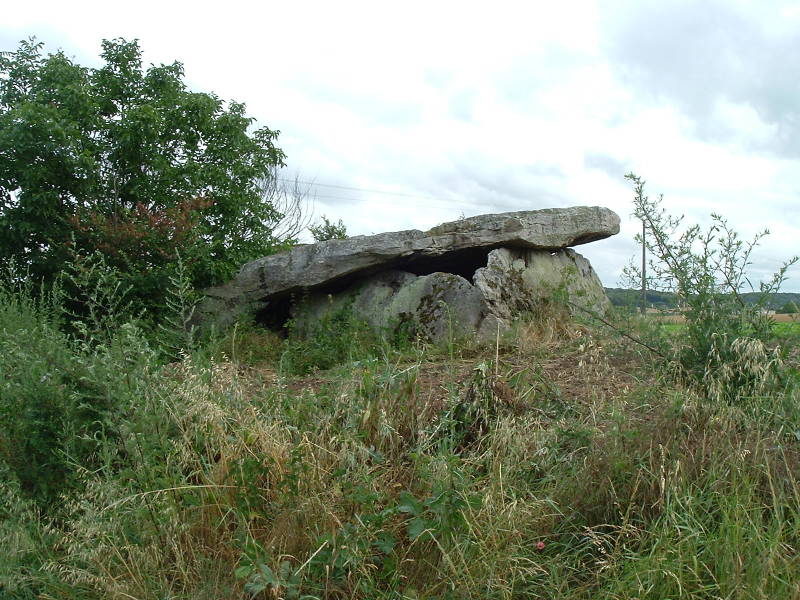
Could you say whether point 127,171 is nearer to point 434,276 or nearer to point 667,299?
point 434,276

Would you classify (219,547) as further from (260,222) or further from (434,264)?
(260,222)

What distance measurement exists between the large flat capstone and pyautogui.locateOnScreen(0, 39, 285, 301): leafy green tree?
60 centimetres

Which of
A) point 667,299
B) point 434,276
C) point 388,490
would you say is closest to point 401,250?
point 434,276

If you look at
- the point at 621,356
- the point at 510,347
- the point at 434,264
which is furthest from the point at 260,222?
the point at 621,356

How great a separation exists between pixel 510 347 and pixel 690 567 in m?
3.84

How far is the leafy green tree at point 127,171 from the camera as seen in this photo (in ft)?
31.4

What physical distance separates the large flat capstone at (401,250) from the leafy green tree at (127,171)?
60cm

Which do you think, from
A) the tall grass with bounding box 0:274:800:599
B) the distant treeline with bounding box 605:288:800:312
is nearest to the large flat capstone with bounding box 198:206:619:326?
the distant treeline with bounding box 605:288:800:312

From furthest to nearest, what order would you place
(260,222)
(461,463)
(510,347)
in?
(260,222) → (510,347) → (461,463)

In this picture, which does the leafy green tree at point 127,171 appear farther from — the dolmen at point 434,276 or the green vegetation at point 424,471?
the green vegetation at point 424,471

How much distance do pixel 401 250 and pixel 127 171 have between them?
4467 mm

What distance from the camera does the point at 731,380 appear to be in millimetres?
4125

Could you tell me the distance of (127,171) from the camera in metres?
10.6

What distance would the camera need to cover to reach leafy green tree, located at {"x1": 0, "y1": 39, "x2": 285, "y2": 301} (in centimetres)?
959
